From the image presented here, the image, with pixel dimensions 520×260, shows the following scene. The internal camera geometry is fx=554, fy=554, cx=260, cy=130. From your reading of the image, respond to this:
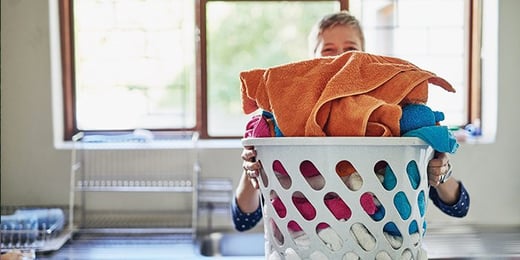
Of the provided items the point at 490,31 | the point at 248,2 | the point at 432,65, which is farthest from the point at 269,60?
the point at 490,31

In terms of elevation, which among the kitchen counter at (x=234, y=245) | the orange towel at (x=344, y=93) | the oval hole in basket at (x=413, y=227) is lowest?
the kitchen counter at (x=234, y=245)

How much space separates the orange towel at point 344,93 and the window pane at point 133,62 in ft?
3.16

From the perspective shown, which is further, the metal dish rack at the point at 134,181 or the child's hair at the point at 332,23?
the metal dish rack at the point at 134,181

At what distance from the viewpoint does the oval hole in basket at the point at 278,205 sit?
2.16ft

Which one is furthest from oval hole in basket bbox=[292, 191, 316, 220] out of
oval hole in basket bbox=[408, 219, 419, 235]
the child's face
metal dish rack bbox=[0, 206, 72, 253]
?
metal dish rack bbox=[0, 206, 72, 253]

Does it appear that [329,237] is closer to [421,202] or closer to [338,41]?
[421,202]

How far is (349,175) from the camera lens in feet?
2.10

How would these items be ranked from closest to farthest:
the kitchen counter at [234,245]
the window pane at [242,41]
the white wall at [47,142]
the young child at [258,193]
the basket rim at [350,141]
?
the basket rim at [350,141] < the young child at [258,193] < the kitchen counter at [234,245] < the white wall at [47,142] < the window pane at [242,41]

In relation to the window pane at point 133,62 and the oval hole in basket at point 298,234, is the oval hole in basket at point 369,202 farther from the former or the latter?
the window pane at point 133,62

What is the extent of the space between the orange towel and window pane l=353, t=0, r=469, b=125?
3.09 ft

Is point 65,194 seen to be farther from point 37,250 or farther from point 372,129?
point 372,129

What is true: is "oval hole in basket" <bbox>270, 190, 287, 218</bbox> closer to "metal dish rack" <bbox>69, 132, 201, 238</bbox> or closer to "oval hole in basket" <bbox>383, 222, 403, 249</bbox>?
"oval hole in basket" <bbox>383, 222, 403, 249</bbox>

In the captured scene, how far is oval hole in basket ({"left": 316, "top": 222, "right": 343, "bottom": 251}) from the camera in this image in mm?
634

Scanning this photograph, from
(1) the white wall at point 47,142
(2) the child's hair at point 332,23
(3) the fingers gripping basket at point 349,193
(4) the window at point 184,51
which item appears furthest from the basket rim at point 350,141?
(4) the window at point 184,51
